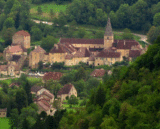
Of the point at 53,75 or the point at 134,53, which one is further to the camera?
the point at 134,53

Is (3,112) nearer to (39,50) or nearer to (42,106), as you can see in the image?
(42,106)

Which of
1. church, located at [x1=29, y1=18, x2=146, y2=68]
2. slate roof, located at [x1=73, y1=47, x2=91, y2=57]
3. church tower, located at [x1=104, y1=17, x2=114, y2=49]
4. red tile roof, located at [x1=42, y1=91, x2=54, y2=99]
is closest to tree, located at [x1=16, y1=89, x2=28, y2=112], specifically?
red tile roof, located at [x1=42, y1=91, x2=54, y2=99]

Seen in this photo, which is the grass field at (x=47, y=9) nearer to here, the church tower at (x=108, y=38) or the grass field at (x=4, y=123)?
the church tower at (x=108, y=38)

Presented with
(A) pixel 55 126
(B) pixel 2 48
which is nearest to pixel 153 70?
(A) pixel 55 126

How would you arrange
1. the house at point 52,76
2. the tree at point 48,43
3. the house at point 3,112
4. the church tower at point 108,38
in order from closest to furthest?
the house at point 3,112
the house at point 52,76
the church tower at point 108,38
the tree at point 48,43

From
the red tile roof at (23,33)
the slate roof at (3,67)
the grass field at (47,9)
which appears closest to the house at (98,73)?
the slate roof at (3,67)

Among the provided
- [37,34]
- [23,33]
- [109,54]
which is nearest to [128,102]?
[109,54]
